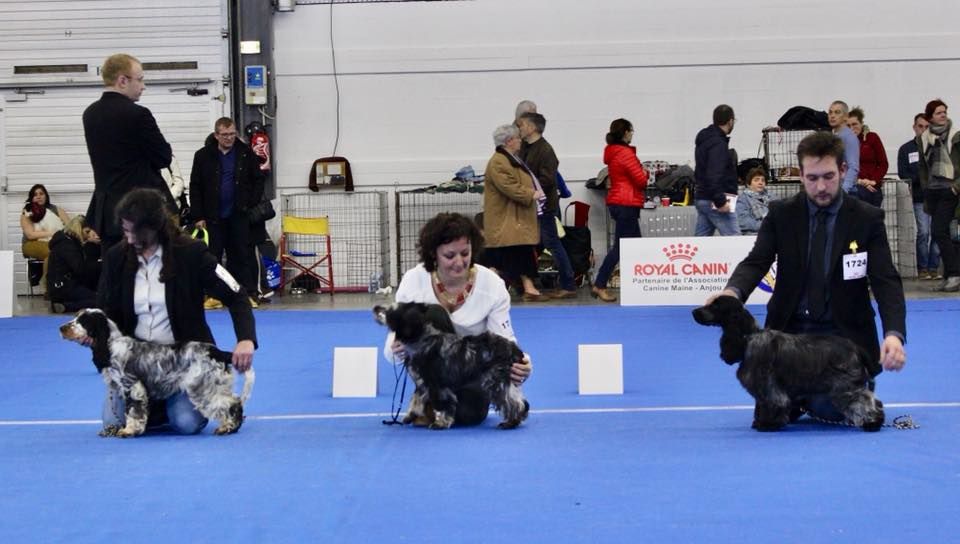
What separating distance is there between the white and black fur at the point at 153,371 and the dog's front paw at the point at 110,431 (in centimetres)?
6

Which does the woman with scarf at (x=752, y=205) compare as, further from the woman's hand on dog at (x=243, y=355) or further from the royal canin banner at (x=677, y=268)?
the woman's hand on dog at (x=243, y=355)

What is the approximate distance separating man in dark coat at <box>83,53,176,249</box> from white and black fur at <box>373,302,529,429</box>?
2020 millimetres

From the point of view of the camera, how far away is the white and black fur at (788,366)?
438 cm

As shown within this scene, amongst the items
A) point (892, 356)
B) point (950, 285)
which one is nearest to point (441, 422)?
point (892, 356)

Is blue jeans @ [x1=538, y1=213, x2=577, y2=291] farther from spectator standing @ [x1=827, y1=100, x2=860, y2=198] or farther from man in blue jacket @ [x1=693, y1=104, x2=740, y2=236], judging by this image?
spectator standing @ [x1=827, y1=100, x2=860, y2=198]

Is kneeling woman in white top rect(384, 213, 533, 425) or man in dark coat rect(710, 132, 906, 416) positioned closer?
man in dark coat rect(710, 132, 906, 416)

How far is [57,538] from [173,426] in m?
1.59

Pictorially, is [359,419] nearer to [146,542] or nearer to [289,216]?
[146,542]

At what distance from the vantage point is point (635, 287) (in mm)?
9453

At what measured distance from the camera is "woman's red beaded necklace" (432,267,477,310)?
4.79 m

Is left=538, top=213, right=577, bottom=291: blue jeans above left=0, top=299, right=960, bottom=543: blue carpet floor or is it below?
above

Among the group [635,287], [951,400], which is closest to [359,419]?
[951,400]

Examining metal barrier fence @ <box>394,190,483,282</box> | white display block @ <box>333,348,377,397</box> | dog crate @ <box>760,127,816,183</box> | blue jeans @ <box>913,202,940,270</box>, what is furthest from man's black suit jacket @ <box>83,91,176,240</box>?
blue jeans @ <box>913,202,940,270</box>

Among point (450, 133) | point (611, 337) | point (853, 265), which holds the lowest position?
point (611, 337)
